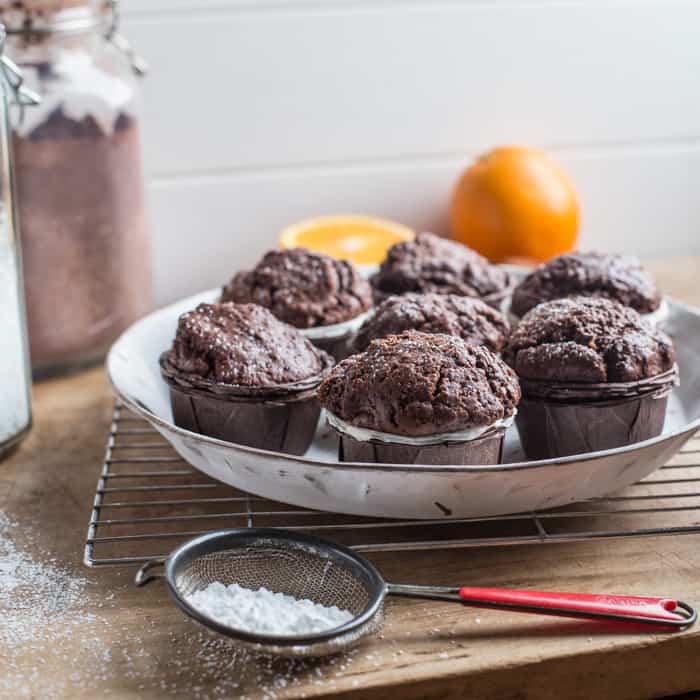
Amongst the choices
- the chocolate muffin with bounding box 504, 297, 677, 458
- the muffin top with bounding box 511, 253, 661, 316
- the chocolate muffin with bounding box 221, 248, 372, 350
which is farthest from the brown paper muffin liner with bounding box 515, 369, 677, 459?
the chocolate muffin with bounding box 221, 248, 372, 350

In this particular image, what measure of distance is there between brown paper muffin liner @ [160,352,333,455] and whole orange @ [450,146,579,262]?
940 millimetres

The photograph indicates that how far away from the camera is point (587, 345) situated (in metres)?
1.42

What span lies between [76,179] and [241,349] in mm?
581

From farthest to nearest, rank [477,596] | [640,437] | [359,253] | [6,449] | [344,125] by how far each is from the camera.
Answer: [344,125] → [359,253] → [6,449] → [640,437] → [477,596]

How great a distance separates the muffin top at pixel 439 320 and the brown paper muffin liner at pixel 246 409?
0.14 m

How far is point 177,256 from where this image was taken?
7.91ft

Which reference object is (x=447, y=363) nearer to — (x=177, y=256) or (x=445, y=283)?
(x=445, y=283)

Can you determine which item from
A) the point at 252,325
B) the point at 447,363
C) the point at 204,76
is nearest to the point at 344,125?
the point at 204,76

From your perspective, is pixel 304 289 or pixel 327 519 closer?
pixel 327 519

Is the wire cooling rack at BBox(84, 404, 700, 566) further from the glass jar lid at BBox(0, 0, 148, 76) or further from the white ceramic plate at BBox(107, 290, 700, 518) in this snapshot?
the glass jar lid at BBox(0, 0, 148, 76)

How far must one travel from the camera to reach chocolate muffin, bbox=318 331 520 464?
4.06 ft

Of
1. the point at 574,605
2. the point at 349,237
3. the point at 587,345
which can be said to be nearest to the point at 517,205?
the point at 349,237

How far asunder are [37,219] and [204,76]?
2.14 feet

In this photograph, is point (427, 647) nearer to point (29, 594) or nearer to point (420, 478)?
point (420, 478)
